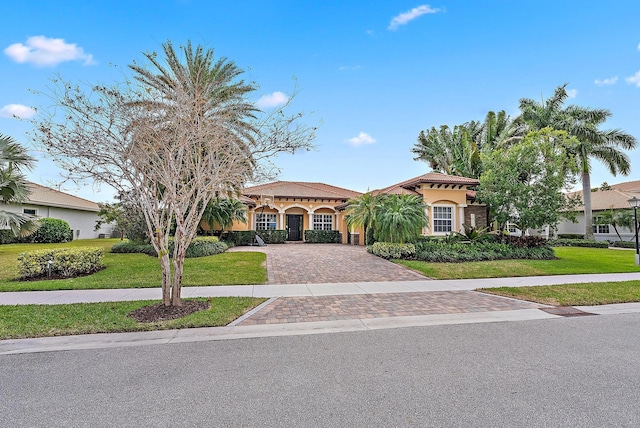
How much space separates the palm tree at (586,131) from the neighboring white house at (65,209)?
112 ft

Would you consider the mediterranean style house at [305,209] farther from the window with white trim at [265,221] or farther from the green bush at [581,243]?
the green bush at [581,243]

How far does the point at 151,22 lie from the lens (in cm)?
891

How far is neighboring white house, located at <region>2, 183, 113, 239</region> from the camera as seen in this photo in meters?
21.0

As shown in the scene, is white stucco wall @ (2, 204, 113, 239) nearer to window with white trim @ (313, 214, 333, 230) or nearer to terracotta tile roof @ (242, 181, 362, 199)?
terracotta tile roof @ (242, 181, 362, 199)

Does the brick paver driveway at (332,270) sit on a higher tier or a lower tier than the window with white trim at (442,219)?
lower

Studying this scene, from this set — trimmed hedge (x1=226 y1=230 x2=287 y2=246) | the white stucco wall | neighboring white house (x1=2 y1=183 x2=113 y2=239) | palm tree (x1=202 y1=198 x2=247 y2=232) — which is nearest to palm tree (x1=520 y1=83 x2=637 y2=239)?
trimmed hedge (x1=226 y1=230 x2=287 y2=246)

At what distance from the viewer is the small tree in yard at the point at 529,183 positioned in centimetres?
1504

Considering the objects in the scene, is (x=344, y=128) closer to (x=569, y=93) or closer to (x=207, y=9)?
(x=207, y=9)

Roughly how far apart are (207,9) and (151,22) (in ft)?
5.15

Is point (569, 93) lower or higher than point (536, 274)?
higher

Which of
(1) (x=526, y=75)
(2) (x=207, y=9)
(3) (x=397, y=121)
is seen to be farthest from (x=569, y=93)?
(2) (x=207, y=9)

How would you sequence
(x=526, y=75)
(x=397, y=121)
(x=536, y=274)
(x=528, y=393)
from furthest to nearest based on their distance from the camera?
(x=397, y=121) → (x=526, y=75) → (x=536, y=274) → (x=528, y=393)

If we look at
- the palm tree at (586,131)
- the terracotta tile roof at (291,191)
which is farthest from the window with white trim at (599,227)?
the terracotta tile roof at (291,191)

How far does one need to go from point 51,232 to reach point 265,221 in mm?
13704
